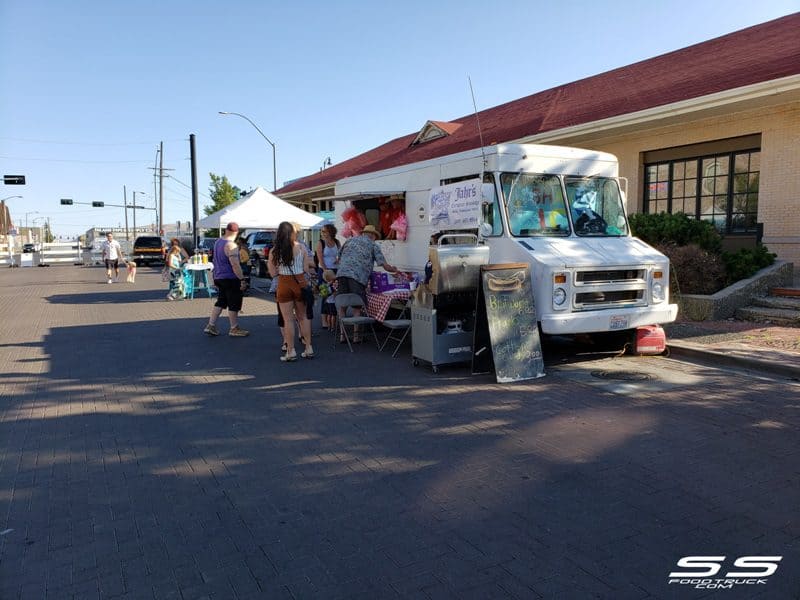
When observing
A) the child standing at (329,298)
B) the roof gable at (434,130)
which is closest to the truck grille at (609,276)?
the child standing at (329,298)

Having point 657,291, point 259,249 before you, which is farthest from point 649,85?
point 259,249

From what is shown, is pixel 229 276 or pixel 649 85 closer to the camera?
pixel 229 276

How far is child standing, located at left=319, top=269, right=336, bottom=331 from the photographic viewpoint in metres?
10.3

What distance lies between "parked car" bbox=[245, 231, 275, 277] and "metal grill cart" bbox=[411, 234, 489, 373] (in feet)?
52.6

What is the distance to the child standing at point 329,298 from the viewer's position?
10.3 metres

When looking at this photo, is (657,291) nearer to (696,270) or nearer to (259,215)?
(696,270)

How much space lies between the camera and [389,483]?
422 centimetres

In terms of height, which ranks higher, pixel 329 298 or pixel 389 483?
pixel 329 298

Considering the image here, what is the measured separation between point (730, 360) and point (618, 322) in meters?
1.58

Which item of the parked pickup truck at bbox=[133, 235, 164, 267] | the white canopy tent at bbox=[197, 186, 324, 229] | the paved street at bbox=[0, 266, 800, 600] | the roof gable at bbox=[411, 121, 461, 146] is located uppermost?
the roof gable at bbox=[411, 121, 461, 146]

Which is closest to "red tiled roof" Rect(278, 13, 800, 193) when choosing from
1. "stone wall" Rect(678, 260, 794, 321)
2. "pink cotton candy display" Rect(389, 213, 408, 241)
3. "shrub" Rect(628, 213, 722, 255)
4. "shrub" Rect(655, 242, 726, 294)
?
"shrub" Rect(628, 213, 722, 255)

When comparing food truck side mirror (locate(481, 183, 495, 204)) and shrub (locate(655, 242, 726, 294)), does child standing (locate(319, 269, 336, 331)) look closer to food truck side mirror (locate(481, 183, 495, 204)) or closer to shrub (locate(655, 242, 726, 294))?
food truck side mirror (locate(481, 183, 495, 204))

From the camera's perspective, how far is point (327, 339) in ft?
33.2

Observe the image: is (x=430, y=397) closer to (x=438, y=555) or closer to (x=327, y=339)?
(x=438, y=555)
